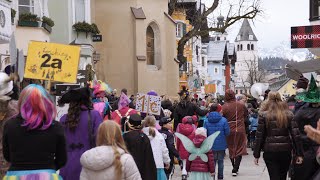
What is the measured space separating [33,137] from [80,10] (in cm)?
2178

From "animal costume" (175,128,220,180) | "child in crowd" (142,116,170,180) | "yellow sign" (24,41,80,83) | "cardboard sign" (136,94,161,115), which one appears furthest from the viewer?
"cardboard sign" (136,94,161,115)

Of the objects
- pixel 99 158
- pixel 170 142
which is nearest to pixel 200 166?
pixel 170 142

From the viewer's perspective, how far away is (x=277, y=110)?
31.6 feet

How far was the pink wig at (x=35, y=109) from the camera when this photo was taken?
18.5ft

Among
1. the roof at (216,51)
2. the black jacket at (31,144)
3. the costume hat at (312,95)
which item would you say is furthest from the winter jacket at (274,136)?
the roof at (216,51)

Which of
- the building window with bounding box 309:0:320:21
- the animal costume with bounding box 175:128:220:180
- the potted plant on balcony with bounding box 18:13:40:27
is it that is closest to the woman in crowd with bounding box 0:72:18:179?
the animal costume with bounding box 175:128:220:180

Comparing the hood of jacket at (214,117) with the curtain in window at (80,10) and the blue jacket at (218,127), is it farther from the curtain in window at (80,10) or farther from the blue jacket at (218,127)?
the curtain in window at (80,10)

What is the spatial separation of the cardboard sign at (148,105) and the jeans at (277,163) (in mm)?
3603

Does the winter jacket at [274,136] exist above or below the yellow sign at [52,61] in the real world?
below

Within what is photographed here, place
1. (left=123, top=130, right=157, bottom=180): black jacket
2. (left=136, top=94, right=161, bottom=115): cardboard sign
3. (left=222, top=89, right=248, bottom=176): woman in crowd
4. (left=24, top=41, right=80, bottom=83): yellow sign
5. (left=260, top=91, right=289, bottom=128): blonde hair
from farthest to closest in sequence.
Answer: (left=222, top=89, right=248, bottom=176): woman in crowd, (left=136, top=94, right=161, bottom=115): cardboard sign, (left=260, top=91, right=289, bottom=128): blonde hair, (left=24, top=41, right=80, bottom=83): yellow sign, (left=123, top=130, right=157, bottom=180): black jacket

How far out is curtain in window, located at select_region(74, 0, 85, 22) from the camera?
26.8 m

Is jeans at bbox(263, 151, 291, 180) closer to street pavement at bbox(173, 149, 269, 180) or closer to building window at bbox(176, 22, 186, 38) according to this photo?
street pavement at bbox(173, 149, 269, 180)

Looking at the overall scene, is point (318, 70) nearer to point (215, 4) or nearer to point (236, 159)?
point (236, 159)

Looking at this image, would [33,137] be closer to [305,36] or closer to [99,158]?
[99,158]
